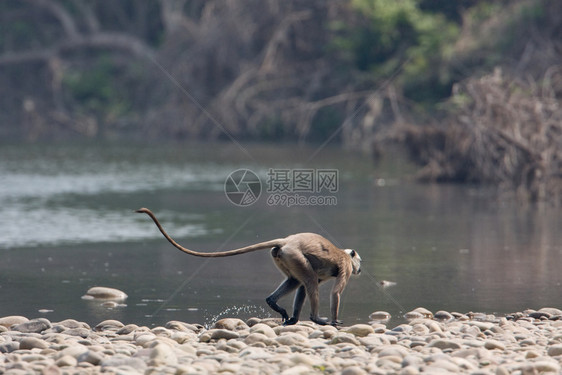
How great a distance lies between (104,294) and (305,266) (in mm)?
2584

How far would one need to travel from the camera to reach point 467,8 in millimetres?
37562

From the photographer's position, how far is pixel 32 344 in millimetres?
7355

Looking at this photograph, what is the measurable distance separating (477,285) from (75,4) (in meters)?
45.3

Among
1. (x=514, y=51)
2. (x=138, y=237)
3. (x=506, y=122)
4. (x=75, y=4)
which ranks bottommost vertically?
(x=138, y=237)

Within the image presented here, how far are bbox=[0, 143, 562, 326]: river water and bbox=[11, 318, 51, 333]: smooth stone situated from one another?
671 mm

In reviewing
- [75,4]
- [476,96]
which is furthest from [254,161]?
[75,4]

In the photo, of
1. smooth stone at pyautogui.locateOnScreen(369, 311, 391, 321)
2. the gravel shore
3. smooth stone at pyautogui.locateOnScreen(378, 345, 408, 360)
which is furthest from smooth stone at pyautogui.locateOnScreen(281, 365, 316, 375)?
smooth stone at pyautogui.locateOnScreen(369, 311, 391, 321)

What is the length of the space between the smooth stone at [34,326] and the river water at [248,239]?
2.20 ft

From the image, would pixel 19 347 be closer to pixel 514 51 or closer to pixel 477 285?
pixel 477 285

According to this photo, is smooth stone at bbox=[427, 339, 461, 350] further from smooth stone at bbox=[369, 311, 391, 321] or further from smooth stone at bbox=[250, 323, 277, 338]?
smooth stone at bbox=[369, 311, 391, 321]

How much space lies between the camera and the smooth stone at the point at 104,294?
32.6ft

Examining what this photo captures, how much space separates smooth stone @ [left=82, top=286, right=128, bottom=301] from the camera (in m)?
9.92

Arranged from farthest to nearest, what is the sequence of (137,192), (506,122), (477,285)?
1. (137,192)
2. (506,122)
3. (477,285)

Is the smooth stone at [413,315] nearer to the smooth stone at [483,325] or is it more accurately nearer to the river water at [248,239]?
the river water at [248,239]
